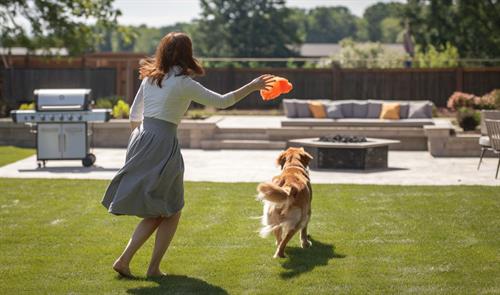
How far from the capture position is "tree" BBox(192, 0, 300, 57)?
6606 cm

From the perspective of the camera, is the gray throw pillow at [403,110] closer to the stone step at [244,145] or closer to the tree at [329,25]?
the stone step at [244,145]

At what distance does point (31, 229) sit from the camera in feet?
32.0

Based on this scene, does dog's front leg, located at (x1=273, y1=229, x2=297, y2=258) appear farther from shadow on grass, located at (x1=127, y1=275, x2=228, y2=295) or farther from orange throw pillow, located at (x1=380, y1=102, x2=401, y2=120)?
orange throw pillow, located at (x1=380, y1=102, x2=401, y2=120)

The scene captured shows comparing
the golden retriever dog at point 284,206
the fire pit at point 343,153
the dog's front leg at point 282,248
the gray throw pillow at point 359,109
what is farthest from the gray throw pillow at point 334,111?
the dog's front leg at point 282,248

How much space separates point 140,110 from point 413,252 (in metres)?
3.14

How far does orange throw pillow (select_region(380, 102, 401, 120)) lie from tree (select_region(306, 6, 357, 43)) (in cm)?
12140

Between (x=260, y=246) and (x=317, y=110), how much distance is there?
47.2 ft

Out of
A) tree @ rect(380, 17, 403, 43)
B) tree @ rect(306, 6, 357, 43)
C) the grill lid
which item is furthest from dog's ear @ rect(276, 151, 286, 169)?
tree @ rect(380, 17, 403, 43)

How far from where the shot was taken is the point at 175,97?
687cm

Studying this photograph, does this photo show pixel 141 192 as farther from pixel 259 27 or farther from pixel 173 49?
pixel 259 27

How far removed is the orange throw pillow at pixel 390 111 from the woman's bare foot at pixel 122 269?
16.0m

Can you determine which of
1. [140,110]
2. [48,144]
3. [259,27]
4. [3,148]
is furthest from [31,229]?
[259,27]

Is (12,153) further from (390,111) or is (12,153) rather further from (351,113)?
(390,111)

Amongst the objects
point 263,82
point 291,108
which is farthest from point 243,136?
point 263,82
